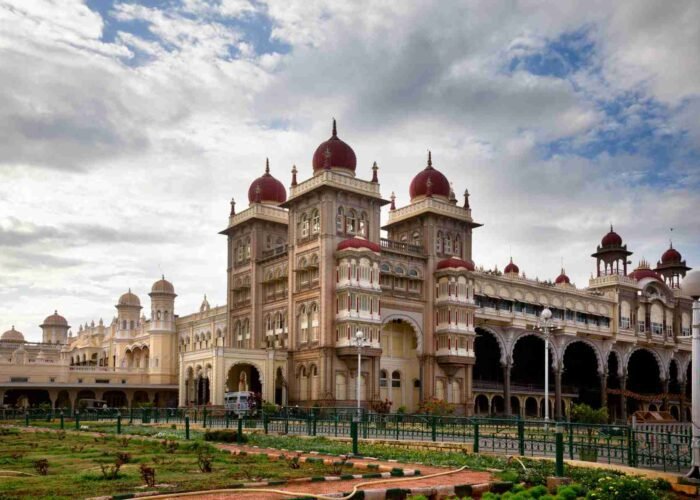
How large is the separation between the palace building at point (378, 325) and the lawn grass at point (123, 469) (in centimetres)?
2580

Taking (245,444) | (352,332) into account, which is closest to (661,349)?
(352,332)

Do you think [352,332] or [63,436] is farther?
[352,332]

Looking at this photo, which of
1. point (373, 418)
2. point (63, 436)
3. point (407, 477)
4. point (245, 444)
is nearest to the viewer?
point (407, 477)

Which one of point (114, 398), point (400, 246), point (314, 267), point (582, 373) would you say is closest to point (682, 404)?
point (582, 373)

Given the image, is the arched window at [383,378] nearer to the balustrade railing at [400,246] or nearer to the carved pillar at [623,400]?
the balustrade railing at [400,246]

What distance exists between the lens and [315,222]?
185 feet

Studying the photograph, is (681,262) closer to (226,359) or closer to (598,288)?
(598,288)


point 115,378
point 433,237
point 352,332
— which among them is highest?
point 433,237

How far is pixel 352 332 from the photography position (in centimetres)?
5278

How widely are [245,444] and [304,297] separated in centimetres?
2756

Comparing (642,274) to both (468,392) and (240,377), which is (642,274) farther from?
(240,377)

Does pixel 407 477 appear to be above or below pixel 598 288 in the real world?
below

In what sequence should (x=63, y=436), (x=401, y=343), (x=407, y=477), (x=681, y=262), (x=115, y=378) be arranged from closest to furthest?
(x=407, y=477) < (x=63, y=436) < (x=401, y=343) < (x=115, y=378) < (x=681, y=262)

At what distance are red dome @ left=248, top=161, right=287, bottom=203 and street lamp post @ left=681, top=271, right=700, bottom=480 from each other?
50299 mm
